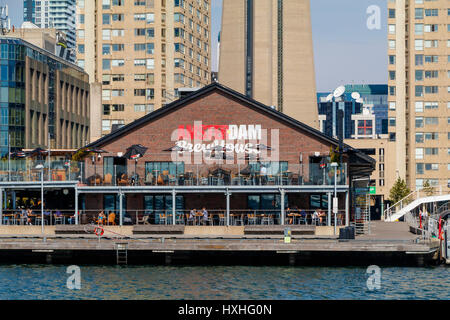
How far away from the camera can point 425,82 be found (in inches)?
5000

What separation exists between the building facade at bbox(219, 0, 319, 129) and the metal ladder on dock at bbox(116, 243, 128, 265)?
124 meters

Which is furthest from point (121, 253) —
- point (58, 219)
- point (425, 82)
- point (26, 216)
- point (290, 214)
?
point (425, 82)

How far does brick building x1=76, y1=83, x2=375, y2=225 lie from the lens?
60.2 meters

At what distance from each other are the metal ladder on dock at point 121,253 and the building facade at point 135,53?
8638 centimetres

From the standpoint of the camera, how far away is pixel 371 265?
48125 millimetres

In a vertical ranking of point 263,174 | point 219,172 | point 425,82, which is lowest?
point 263,174

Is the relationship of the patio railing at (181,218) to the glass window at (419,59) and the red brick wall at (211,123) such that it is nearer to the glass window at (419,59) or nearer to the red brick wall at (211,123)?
the red brick wall at (211,123)

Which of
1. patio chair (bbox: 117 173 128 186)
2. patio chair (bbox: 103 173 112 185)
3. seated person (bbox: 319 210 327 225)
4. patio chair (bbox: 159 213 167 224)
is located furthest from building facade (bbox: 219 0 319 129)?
patio chair (bbox: 103 173 112 185)

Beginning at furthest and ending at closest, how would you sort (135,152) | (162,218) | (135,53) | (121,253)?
(135,53)
(162,218)
(135,152)
(121,253)

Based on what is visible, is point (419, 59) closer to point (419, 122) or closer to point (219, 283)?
point (419, 122)

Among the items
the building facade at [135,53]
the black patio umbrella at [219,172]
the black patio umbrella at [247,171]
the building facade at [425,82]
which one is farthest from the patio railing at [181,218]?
the building facade at [135,53]

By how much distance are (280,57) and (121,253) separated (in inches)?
5098

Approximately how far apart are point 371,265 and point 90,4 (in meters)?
100

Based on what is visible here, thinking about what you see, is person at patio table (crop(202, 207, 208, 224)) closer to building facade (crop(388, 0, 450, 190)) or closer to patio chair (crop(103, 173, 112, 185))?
patio chair (crop(103, 173, 112, 185))
